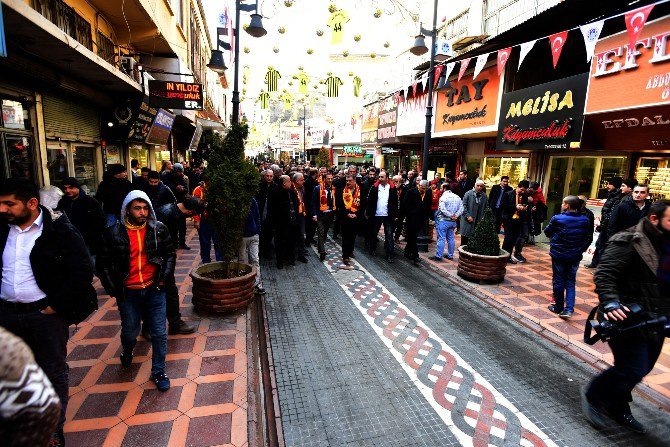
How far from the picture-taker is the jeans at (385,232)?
834 centimetres

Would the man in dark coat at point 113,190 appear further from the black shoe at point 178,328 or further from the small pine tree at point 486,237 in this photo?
the small pine tree at point 486,237

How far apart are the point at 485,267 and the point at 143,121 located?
990cm

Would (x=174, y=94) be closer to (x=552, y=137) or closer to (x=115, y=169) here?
(x=115, y=169)

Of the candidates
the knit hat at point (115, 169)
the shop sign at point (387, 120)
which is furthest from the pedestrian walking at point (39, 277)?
the shop sign at point (387, 120)

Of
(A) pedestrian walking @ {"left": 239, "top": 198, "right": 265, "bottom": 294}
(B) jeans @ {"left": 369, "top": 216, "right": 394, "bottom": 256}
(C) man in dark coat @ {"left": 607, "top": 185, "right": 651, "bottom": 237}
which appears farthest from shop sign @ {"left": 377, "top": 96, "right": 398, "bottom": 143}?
(A) pedestrian walking @ {"left": 239, "top": 198, "right": 265, "bottom": 294}

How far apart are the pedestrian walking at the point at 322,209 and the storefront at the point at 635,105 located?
6197 millimetres

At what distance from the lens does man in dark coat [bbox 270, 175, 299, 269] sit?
7.23 m

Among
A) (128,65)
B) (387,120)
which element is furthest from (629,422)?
(387,120)

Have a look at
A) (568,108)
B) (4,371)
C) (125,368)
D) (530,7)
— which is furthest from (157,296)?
(530,7)

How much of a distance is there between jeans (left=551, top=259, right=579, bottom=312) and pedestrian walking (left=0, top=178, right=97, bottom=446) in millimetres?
5912

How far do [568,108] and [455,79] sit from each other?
19.1 feet

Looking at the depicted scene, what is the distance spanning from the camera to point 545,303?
19.9ft

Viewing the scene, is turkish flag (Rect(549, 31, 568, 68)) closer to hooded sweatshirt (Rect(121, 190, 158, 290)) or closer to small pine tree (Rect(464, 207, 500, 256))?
small pine tree (Rect(464, 207, 500, 256))

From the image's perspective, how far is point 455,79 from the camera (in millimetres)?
13734
